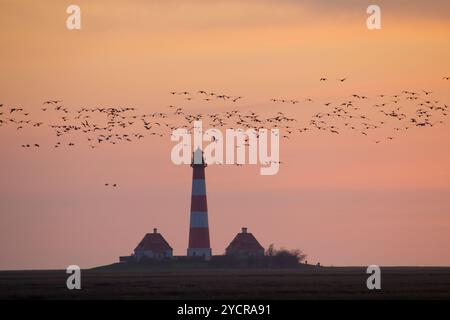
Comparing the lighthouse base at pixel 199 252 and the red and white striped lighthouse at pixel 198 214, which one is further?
the lighthouse base at pixel 199 252

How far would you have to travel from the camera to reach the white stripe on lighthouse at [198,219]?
5364 inches

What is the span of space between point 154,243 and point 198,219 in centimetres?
1705

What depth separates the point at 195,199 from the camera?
13562 centimetres

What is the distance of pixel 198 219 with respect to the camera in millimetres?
136375

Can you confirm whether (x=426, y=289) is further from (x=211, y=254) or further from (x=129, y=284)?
(x=211, y=254)

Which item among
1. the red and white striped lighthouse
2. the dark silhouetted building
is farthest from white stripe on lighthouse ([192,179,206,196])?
the dark silhouetted building

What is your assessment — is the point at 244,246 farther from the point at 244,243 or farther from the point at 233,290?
the point at 233,290

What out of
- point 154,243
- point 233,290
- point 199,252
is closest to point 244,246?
point 154,243

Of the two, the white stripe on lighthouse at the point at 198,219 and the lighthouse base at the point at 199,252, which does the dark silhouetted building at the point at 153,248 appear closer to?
the lighthouse base at the point at 199,252

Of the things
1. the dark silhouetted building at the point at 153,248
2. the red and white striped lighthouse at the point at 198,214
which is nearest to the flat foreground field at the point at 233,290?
the red and white striped lighthouse at the point at 198,214

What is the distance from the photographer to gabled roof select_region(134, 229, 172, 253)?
498 feet

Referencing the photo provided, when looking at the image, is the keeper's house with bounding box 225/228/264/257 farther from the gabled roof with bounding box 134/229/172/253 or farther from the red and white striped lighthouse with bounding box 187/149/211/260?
the red and white striped lighthouse with bounding box 187/149/211/260

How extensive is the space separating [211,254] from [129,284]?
4146 cm

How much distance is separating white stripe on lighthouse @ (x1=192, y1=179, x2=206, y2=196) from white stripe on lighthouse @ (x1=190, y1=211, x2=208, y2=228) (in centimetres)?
193
